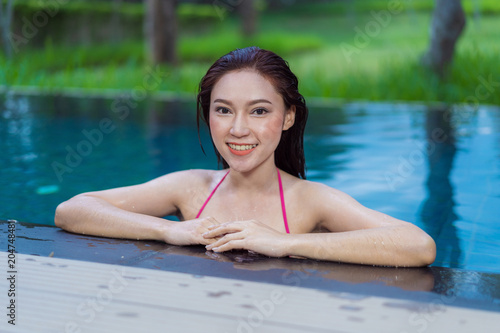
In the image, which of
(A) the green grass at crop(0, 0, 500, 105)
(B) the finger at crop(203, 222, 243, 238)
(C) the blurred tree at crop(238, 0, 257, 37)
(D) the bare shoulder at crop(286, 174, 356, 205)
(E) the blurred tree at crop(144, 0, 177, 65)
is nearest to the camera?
(B) the finger at crop(203, 222, 243, 238)

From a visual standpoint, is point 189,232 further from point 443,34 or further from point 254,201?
point 443,34

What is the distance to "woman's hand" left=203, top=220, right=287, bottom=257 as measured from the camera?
241 centimetres

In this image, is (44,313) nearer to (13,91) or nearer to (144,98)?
(144,98)

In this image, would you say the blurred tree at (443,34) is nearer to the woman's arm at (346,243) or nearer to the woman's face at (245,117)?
the woman's face at (245,117)

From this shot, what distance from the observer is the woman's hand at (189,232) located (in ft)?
8.43

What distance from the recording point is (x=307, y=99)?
10.6 meters

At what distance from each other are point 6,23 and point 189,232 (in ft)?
49.8

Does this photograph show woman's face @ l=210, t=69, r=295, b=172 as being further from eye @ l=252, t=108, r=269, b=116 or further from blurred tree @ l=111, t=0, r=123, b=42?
blurred tree @ l=111, t=0, r=123, b=42

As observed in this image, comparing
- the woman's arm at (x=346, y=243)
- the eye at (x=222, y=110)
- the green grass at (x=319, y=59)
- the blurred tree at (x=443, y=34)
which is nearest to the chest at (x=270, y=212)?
the woman's arm at (x=346, y=243)

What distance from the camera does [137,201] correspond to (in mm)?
2994

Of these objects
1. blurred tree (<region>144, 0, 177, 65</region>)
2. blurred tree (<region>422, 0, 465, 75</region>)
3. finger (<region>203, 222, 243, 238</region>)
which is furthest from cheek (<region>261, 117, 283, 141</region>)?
blurred tree (<region>144, 0, 177, 65</region>)

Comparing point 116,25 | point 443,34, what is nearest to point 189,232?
point 443,34

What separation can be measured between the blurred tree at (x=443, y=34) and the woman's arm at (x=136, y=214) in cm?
905

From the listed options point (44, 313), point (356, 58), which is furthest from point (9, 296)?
point (356, 58)
